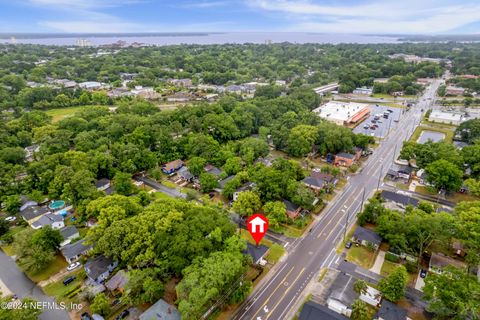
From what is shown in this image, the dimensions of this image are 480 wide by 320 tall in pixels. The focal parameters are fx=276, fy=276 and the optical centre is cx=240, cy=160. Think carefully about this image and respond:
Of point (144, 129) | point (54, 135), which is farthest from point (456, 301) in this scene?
point (54, 135)

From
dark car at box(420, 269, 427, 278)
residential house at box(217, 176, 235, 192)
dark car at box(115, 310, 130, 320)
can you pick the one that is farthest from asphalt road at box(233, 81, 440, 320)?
residential house at box(217, 176, 235, 192)

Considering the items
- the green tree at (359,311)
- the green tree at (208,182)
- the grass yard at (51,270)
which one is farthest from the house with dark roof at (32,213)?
the green tree at (359,311)

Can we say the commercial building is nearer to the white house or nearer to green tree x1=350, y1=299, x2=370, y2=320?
the white house

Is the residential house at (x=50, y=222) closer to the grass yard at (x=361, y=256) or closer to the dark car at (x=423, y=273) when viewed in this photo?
the grass yard at (x=361, y=256)

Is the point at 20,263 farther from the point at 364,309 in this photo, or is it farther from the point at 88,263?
the point at 364,309

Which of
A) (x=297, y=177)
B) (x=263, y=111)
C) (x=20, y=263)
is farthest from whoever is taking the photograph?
(x=263, y=111)

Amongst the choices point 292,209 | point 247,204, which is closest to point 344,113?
point 292,209
